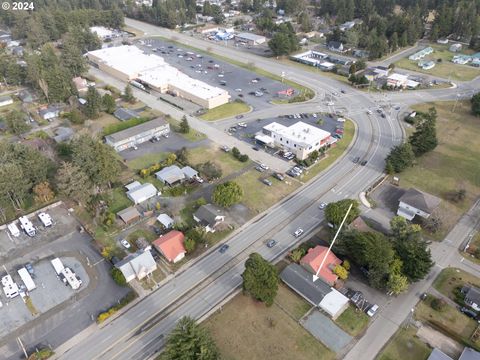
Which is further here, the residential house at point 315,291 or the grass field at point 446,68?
the grass field at point 446,68

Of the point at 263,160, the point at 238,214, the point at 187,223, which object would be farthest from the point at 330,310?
the point at 263,160

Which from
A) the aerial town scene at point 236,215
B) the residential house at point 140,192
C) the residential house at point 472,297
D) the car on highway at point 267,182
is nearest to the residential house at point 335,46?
the aerial town scene at point 236,215

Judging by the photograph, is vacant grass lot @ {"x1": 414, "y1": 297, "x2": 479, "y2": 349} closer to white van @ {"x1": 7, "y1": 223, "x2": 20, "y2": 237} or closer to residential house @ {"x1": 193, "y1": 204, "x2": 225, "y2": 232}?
residential house @ {"x1": 193, "y1": 204, "x2": 225, "y2": 232}

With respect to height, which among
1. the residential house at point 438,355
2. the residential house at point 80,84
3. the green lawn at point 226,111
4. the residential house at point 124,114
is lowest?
the residential house at point 438,355

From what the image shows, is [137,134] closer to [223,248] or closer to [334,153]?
[223,248]

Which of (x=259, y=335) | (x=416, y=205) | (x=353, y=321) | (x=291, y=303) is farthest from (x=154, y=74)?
(x=353, y=321)

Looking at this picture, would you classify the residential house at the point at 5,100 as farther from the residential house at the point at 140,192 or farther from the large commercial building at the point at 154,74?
the residential house at the point at 140,192

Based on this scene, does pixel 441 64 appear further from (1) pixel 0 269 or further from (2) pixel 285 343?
(1) pixel 0 269

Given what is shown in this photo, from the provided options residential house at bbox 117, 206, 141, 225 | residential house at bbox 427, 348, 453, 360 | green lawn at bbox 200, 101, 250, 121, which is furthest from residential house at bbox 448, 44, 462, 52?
residential house at bbox 117, 206, 141, 225
